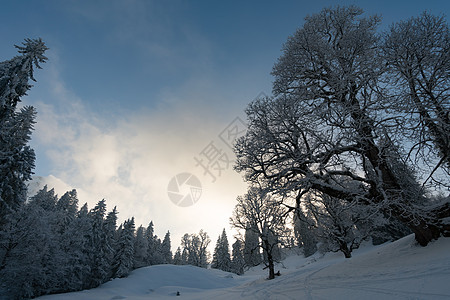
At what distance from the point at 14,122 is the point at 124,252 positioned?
106 feet

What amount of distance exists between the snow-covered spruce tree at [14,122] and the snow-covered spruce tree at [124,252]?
94.3 ft

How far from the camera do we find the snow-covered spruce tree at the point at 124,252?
36750 mm

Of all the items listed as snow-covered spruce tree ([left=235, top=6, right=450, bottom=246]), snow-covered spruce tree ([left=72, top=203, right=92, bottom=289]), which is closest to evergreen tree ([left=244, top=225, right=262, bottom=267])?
snow-covered spruce tree ([left=235, top=6, right=450, bottom=246])

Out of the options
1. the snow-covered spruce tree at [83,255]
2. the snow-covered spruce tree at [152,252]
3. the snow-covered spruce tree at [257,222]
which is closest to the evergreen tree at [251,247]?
the snow-covered spruce tree at [257,222]

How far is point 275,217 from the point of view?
27.7 feet

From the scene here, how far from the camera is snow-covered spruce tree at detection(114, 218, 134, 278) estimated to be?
1447 inches

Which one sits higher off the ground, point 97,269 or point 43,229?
point 43,229

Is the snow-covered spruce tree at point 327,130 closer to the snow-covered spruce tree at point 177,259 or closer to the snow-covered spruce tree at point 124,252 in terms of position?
the snow-covered spruce tree at point 124,252

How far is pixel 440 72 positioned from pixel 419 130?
85.5 inches

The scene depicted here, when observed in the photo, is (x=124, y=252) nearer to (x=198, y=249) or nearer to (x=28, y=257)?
(x=28, y=257)

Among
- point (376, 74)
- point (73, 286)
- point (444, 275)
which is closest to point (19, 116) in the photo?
point (376, 74)

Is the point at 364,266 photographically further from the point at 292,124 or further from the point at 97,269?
the point at 97,269

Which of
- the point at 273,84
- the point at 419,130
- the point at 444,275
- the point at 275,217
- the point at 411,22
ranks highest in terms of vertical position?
the point at 273,84

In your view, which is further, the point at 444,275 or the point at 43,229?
the point at 43,229
